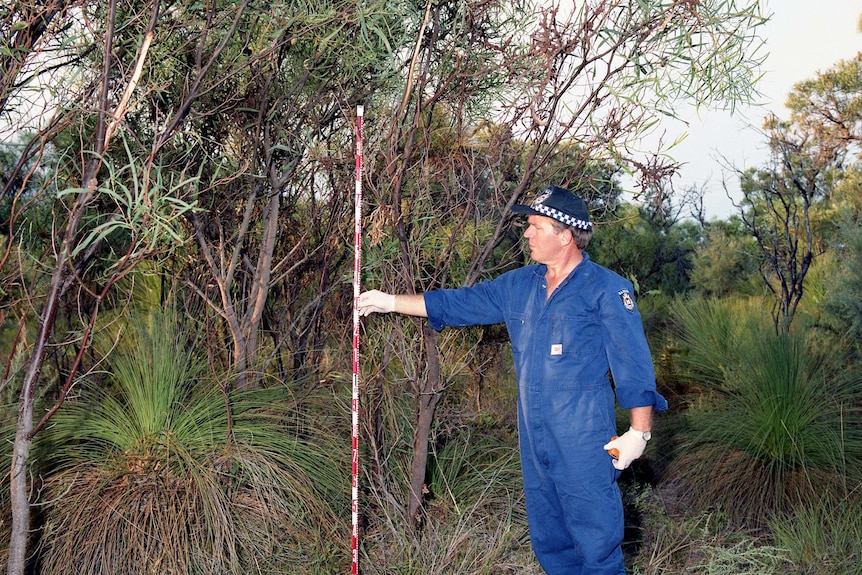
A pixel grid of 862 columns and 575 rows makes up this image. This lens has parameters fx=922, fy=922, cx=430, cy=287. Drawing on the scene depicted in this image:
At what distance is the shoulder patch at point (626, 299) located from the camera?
3562 mm

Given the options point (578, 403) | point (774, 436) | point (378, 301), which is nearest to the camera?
point (578, 403)

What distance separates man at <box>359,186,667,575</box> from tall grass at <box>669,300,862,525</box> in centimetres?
204

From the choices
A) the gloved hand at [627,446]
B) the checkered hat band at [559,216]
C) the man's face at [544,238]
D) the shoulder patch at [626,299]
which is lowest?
Result: the gloved hand at [627,446]

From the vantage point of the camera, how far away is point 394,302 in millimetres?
4012

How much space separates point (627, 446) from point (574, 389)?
0.97ft

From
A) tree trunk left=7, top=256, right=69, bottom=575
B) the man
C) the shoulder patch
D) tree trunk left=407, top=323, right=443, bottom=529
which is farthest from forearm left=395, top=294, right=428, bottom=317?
tree trunk left=7, top=256, right=69, bottom=575

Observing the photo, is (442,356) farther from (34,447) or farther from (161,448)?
(34,447)

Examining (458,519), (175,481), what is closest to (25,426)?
(175,481)

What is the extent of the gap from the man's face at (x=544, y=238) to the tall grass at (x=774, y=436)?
95.2 inches

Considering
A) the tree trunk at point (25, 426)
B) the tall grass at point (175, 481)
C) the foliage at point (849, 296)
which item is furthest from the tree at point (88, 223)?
the foliage at point (849, 296)

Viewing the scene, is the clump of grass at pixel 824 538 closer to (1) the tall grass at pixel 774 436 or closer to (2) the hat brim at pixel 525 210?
(1) the tall grass at pixel 774 436

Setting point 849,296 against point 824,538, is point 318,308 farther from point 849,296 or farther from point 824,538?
point 849,296

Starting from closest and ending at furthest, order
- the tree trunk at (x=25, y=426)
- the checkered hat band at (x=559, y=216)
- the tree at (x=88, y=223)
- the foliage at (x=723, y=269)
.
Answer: the tree at (x=88, y=223) < the tree trunk at (x=25, y=426) < the checkered hat band at (x=559, y=216) < the foliage at (x=723, y=269)

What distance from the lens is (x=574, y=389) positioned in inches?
141
